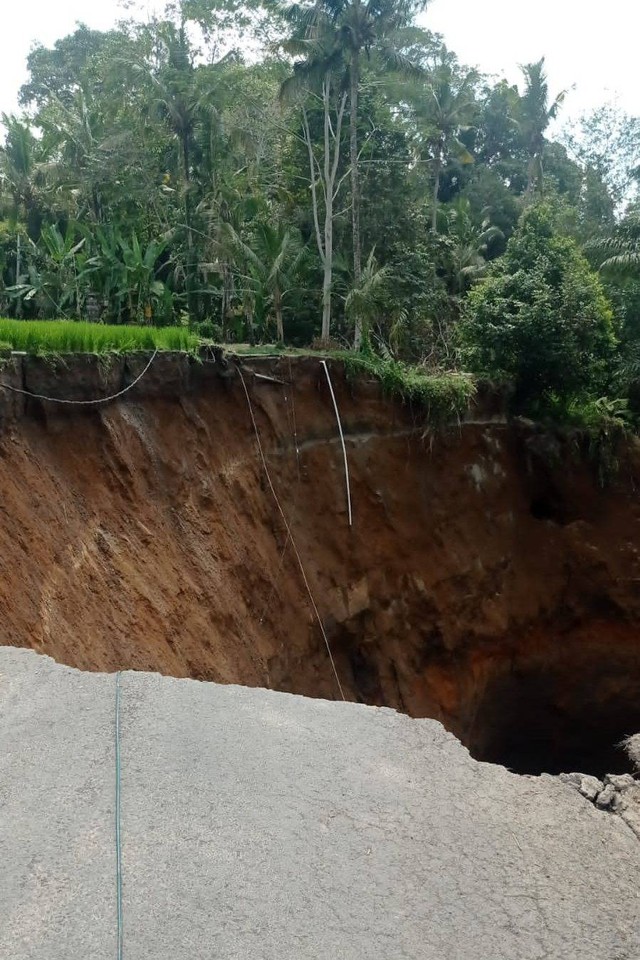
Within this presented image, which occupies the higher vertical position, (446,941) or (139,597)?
(446,941)

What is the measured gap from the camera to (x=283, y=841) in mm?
3967

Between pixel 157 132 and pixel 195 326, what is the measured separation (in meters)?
7.90

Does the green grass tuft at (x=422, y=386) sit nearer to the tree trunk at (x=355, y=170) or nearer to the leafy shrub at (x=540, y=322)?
the leafy shrub at (x=540, y=322)

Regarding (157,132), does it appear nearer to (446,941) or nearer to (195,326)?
(195,326)

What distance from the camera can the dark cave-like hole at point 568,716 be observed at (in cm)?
1608

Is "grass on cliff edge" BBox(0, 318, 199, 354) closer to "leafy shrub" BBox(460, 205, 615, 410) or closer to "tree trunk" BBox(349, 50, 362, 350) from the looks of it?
"tree trunk" BBox(349, 50, 362, 350)

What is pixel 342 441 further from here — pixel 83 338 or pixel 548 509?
pixel 548 509

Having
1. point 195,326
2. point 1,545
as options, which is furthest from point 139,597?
point 195,326

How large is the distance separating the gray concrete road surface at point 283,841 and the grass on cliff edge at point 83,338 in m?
4.85

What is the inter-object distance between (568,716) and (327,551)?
6693 mm

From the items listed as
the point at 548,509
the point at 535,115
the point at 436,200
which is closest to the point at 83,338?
the point at 548,509

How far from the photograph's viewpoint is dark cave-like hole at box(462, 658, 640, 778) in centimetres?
1608

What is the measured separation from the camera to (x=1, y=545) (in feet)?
25.7

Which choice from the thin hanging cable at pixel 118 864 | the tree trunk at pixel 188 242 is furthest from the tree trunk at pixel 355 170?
the thin hanging cable at pixel 118 864
